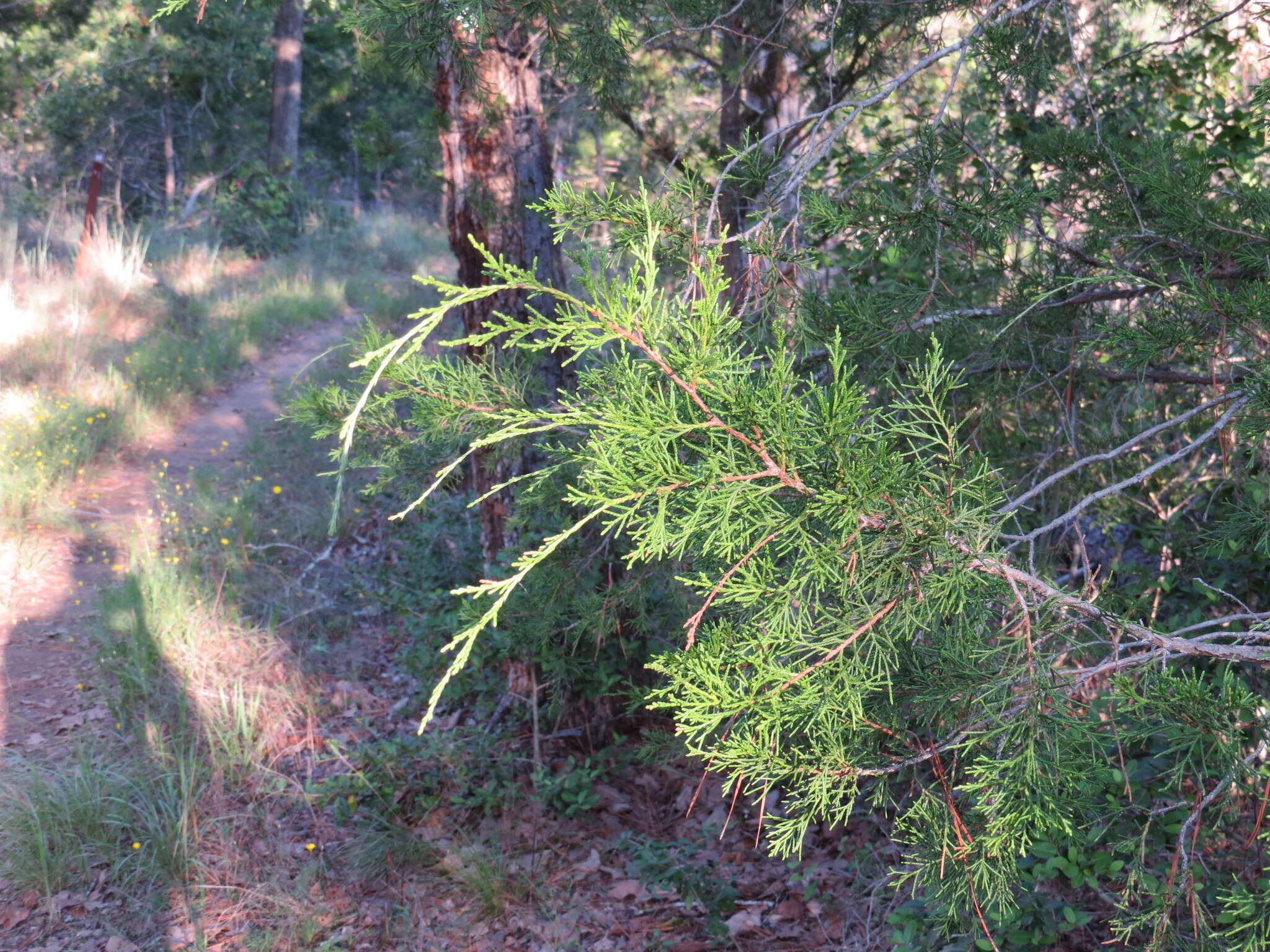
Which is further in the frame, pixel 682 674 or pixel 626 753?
pixel 626 753

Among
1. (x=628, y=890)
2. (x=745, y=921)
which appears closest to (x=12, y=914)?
(x=628, y=890)

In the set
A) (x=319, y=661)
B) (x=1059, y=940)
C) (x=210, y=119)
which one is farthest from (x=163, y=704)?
(x=210, y=119)

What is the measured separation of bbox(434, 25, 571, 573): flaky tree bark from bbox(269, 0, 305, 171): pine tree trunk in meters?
14.2

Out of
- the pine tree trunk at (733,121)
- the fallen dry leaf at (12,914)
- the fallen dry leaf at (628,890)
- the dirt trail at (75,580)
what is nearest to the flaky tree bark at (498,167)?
the pine tree trunk at (733,121)

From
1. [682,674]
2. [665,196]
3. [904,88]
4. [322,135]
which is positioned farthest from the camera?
[322,135]

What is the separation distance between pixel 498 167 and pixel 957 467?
287cm

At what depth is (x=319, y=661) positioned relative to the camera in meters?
4.73

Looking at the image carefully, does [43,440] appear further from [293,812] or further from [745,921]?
[745,921]

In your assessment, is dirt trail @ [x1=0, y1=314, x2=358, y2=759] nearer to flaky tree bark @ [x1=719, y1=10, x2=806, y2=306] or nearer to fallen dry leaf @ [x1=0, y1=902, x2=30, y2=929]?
fallen dry leaf @ [x1=0, y1=902, x2=30, y2=929]

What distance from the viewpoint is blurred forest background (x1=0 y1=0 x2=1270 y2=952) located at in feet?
4.55

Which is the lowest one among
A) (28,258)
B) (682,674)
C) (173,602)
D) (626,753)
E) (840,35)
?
(626,753)

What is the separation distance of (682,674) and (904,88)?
3.73 metres

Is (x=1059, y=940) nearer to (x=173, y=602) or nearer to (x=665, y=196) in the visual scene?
(x=665, y=196)

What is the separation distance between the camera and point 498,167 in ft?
12.3
